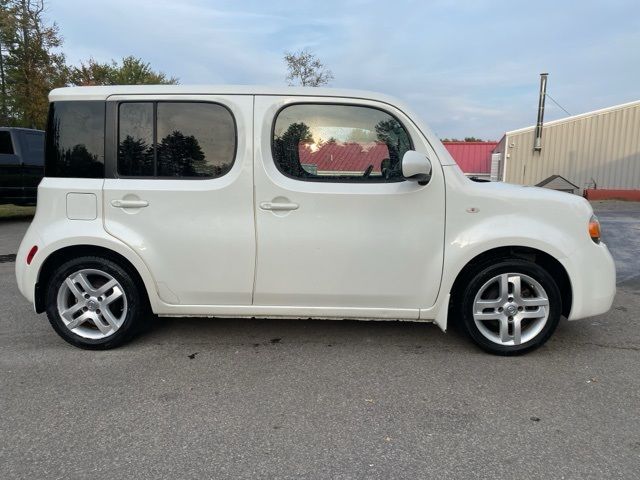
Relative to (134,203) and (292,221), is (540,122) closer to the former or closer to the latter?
(292,221)

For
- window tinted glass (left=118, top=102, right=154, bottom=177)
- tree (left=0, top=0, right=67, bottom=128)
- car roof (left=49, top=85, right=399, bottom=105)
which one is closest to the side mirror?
car roof (left=49, top=85, right=399, bottom=105)

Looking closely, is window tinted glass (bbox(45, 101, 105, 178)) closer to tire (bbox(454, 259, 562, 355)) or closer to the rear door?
the rear door

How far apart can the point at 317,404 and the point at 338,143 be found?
1839 mm

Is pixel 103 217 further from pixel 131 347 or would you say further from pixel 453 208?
pixel 453 208

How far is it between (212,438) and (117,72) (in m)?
28.5

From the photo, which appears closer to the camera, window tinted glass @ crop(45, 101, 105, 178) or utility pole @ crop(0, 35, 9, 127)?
window tinted glass @ crop(45, 101, 105, 178)

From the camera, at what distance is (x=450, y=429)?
8.92 ft

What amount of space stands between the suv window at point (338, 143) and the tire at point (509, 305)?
967mm

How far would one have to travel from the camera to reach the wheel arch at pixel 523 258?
3594 mm

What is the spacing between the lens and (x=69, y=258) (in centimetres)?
378

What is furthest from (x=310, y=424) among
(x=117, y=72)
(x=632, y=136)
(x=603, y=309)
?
(x=117, y=72)

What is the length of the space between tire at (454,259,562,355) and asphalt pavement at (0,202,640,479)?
156 millimetres

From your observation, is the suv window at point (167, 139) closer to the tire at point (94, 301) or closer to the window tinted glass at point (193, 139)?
the window tinted glass at point (193, 139)

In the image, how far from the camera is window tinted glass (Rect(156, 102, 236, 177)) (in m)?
3.63
